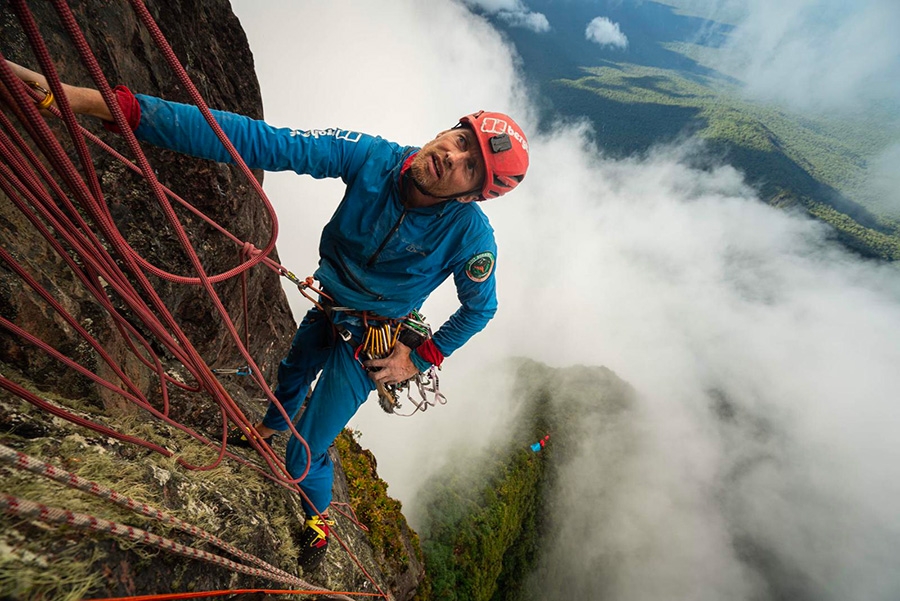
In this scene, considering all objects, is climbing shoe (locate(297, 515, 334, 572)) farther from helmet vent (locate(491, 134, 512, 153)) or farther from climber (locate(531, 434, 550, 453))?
climber (locate(531, 434, 550, 453))

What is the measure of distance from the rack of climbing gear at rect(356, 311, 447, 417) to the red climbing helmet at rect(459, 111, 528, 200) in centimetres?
119

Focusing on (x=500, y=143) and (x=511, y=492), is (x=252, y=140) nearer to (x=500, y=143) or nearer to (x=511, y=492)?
(x=500, y=143)

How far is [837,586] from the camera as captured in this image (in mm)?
74000

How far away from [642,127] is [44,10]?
186750 millimetres

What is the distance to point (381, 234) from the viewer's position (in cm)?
260

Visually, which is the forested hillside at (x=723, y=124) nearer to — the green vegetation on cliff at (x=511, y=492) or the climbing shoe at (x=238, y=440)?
the green vegetation on cliff at (x=511, y=492)

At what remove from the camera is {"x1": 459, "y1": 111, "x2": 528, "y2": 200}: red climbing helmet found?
95.1 inches

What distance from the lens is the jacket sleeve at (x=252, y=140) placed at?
170 cm

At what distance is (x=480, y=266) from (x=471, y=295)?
0.79ft

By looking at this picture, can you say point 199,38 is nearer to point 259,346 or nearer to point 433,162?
point 433,162

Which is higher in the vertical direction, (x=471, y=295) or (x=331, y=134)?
(x=331, y=134)

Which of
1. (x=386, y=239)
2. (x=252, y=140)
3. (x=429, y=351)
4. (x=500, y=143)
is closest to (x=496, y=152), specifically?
(x=500, y=143)

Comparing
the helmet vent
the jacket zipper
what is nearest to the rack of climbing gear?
the jacket zipper

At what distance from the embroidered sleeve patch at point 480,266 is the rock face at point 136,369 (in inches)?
67.5
